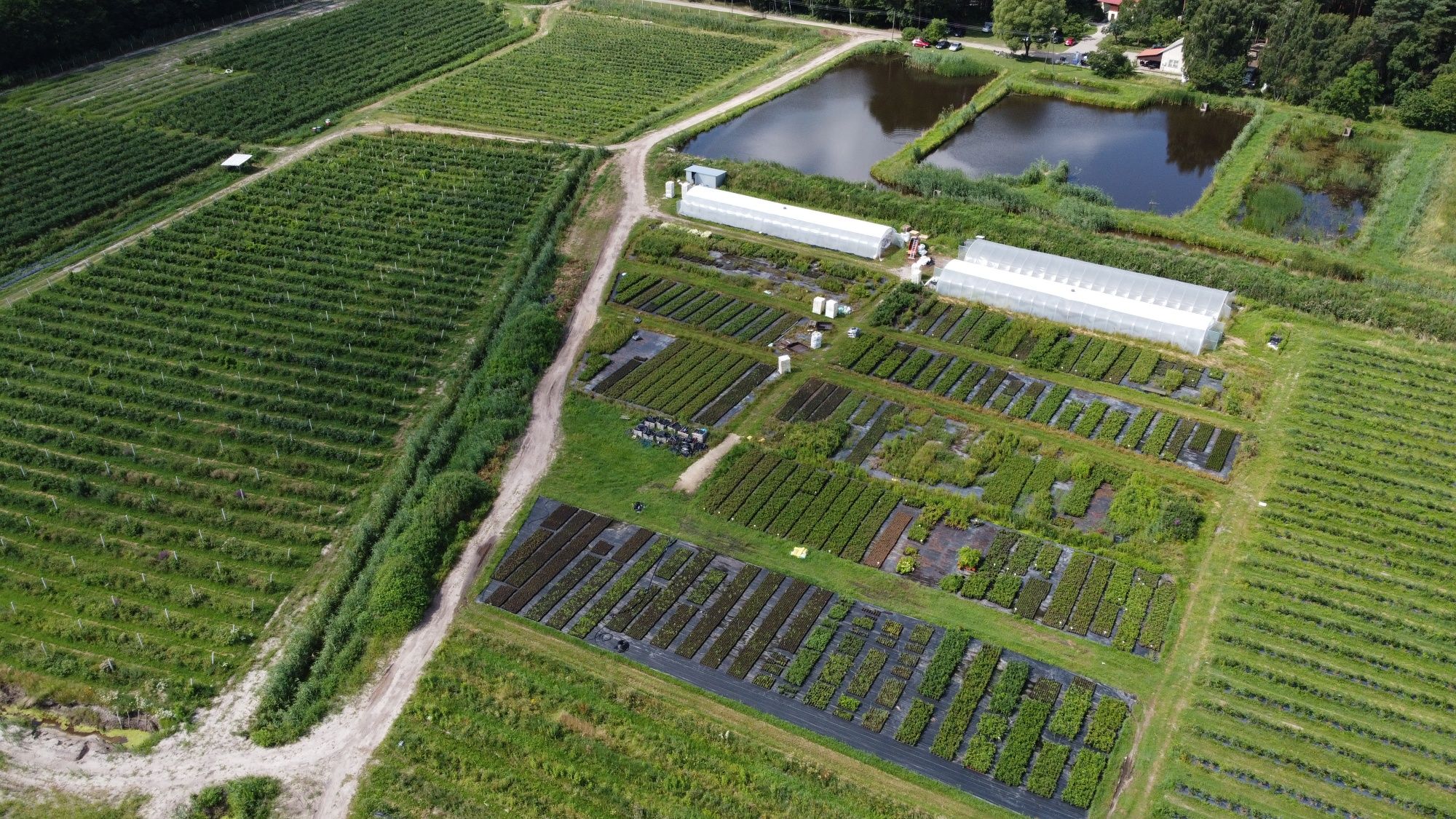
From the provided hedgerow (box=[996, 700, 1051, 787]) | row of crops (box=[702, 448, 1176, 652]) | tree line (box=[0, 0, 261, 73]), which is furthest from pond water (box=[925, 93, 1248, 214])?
tree line (box=[0, 0, 261, 73])

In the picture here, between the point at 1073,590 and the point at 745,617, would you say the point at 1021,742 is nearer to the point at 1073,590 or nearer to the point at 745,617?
the point at 1073,590

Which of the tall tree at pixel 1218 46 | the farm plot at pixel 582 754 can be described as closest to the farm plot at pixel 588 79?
the tall tree at pixel 1218 46

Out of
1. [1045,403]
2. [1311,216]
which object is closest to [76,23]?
[1045,403]

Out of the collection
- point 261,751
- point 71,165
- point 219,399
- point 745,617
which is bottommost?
point 745,617

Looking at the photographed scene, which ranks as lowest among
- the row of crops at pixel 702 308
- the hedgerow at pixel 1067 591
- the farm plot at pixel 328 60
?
the hedgerow at pixel 1067 591

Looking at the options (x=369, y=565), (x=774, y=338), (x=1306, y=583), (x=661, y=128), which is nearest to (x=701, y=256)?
(x=774, y=338)

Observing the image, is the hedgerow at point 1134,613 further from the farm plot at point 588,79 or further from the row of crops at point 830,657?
the farm plot at point 588,79
